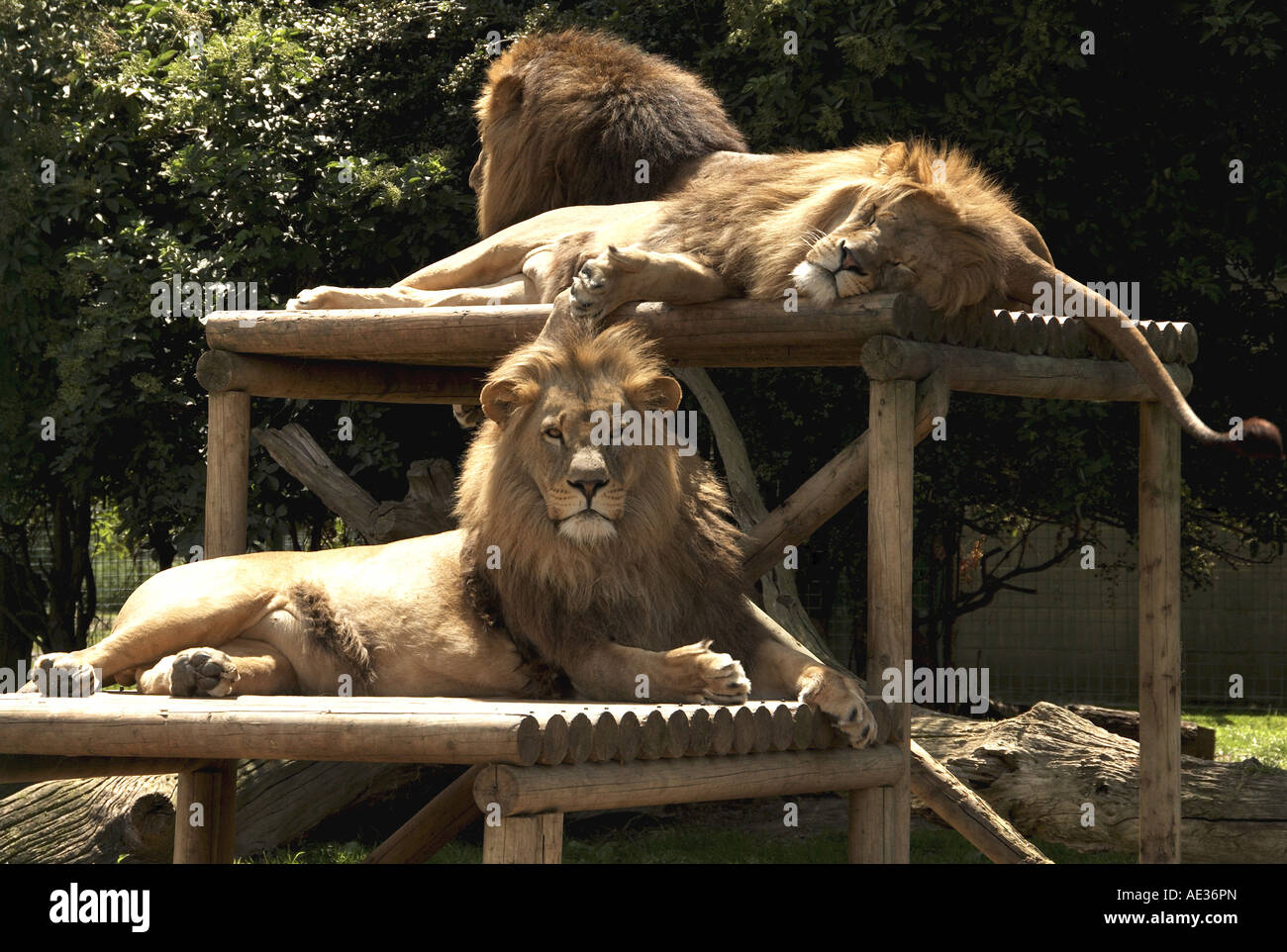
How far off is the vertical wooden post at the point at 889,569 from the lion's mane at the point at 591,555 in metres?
0.45

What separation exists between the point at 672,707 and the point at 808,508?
146 cm

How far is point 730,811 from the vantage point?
991 centimetres

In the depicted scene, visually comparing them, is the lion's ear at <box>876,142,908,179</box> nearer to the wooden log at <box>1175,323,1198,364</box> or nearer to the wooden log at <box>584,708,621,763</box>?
the wooden log at <box>1175,323,1198,364</box>

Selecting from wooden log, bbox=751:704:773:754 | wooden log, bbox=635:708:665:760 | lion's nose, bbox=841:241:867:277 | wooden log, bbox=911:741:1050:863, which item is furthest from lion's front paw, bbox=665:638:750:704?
wooden log, bbox=911:741:1050:863

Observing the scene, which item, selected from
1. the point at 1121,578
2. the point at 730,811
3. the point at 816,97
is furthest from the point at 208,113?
the point at 1121,578

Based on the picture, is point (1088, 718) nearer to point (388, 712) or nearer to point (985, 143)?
point (985, 143)

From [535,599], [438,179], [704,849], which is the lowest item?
[704,849]

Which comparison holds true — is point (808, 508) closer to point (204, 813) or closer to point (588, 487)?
point (588, 487)

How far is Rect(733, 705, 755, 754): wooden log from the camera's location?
186 inches

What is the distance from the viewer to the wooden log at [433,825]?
6496 millimetres

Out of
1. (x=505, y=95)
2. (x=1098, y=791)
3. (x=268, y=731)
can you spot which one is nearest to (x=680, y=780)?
(x=268, y=731)

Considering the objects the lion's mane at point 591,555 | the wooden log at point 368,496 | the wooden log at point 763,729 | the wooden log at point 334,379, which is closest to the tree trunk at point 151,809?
the wooden log at point 368,496

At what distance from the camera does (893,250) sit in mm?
5055

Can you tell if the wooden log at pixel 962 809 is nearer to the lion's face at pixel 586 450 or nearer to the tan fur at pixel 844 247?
the tan fur at pixel 844 247
